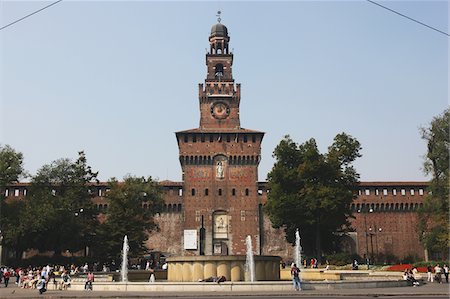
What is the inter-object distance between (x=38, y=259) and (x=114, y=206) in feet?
32.4

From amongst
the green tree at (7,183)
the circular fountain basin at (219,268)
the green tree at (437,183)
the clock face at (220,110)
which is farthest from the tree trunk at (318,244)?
the green tree at (7,183)

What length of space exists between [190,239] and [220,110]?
16.2 m

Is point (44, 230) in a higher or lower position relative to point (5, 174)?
lower

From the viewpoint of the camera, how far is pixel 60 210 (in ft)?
155

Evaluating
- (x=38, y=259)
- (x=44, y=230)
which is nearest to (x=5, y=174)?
(x=44, y=230)

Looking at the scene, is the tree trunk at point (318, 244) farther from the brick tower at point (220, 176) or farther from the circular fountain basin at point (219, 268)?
the circular fountain basin at point (219, 268)

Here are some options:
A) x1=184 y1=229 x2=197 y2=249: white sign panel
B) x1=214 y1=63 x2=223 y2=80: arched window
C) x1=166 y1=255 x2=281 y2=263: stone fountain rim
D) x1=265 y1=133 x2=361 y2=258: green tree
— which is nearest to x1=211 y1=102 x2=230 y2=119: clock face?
x1=214 y1=63 x2=223 y2=80: arched window

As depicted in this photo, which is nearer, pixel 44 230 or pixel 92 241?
pixel 44 230

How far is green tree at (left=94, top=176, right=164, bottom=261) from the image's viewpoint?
46625 mm

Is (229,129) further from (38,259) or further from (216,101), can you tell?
(38,259)

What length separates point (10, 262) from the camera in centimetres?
4872

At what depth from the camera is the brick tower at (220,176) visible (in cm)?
6047

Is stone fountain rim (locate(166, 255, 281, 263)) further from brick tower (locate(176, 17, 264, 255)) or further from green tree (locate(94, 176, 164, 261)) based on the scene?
brick tower (locate(176, 17, 264, 255))

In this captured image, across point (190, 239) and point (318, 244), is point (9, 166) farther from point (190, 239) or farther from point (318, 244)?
point (318, 244)
